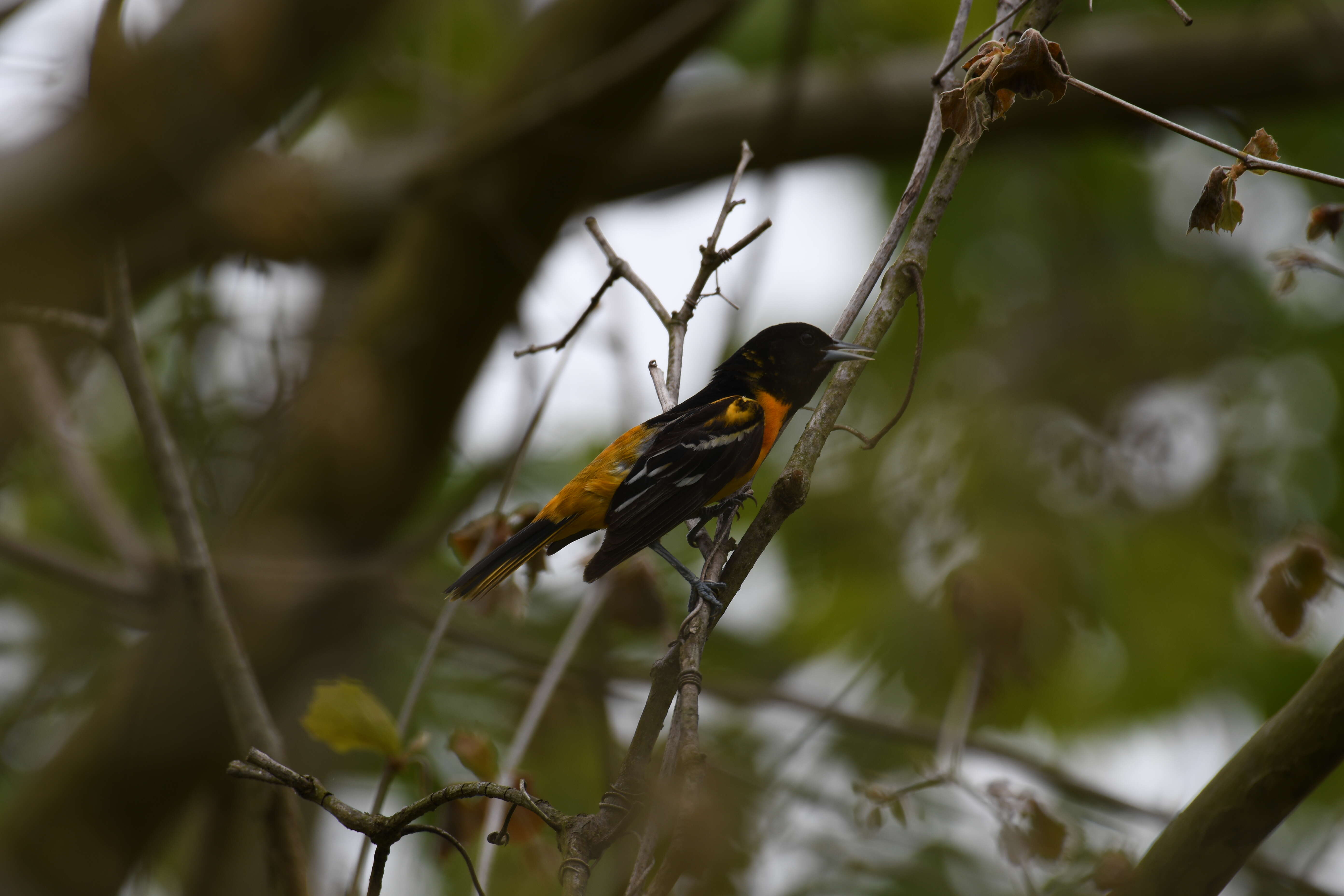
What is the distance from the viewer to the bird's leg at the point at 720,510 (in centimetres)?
336

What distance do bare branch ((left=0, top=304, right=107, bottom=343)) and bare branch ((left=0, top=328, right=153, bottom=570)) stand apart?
1562 mm

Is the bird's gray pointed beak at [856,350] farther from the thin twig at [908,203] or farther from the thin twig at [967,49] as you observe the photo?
the thin twig at [967,49]

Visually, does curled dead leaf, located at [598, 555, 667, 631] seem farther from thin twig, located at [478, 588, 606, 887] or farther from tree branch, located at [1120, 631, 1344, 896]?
tree branch, located at [1120, 631, 1344, 896]

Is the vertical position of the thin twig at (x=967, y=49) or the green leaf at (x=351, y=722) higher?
the thin twig at (x=967, y=49)

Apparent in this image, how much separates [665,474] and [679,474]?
53 mm

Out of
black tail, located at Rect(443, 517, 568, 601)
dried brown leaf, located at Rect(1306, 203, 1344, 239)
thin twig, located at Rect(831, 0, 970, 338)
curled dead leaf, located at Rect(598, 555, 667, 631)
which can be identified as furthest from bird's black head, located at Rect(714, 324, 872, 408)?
dried brown leaf, located at Rect(1306, 203, 1344, 239)

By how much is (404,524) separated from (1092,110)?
17.4ft

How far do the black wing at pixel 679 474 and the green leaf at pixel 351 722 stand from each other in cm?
72

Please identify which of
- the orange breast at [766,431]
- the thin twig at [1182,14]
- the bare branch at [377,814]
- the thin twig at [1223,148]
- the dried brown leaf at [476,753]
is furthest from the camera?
the orange breast at [766,431]

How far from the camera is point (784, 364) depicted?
14.6 feet

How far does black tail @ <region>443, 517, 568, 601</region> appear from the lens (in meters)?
3.47

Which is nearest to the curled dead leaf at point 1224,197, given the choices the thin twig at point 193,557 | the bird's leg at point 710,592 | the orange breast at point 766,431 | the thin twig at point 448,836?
the bird's leg at point 710,592

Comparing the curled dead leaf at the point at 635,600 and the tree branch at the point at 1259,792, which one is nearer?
the tree branch at the point at 1259,792

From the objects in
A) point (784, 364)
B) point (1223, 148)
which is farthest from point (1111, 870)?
point (784, 364)
